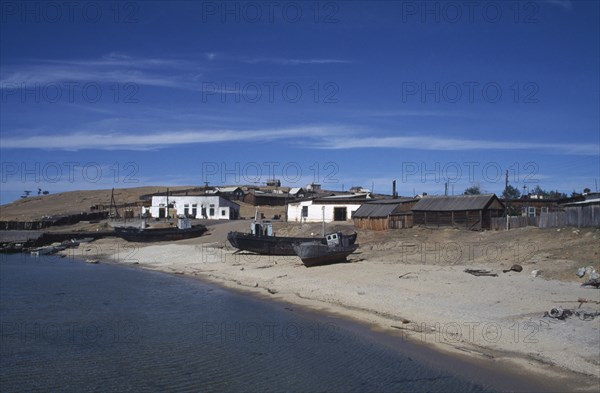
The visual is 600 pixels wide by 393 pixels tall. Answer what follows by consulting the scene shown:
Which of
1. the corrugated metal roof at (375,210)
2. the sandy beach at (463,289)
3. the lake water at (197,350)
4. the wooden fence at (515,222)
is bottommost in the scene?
the lake water at (197,350)

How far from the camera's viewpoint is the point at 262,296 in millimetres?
26609

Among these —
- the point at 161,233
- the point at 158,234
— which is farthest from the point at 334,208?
the point at 158,234

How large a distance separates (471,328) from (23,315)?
1819 cm

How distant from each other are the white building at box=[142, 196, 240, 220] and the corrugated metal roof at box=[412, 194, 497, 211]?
134 ft

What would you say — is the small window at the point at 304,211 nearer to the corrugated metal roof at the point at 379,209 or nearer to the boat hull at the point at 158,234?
the corrugated metal roof at the point at 379,209

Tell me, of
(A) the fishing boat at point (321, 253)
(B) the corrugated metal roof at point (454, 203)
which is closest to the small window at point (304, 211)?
(B) the corrugated metal roof at point (454, 203)

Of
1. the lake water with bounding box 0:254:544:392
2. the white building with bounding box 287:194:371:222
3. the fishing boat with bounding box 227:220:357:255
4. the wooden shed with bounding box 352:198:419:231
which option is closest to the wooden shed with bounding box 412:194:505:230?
the wooden shed with bounding box 352:198:419:231

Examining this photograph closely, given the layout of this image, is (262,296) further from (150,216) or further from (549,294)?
(150,216)

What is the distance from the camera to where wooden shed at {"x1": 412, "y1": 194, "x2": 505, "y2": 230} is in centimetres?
4553

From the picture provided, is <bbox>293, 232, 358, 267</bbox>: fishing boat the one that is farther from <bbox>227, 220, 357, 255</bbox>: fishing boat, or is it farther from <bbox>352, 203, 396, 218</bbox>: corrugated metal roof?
<bbox>352, 203, 396, 218</bbox>: corrugated metal roof

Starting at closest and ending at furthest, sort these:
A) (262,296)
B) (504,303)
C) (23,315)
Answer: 1. (504,303)
2. (23,315)
3. (262,296)

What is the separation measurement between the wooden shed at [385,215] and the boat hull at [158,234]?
18.3 m

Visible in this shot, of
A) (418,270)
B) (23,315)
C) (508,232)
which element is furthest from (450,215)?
(23,315)

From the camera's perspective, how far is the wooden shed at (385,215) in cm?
5003
